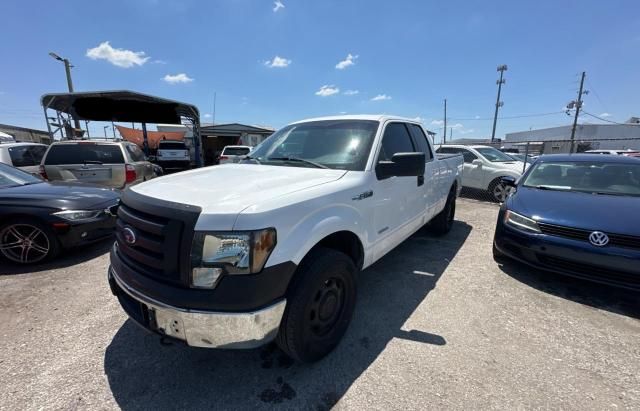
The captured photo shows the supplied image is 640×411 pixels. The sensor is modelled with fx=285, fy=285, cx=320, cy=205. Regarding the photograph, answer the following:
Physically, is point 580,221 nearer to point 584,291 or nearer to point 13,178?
point 584,291

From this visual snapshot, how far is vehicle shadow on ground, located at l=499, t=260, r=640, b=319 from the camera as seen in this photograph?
2980 mm

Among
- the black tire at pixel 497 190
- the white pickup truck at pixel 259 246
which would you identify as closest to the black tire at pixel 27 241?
the white pickup truck at pixel 259 246

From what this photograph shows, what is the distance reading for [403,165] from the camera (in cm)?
242

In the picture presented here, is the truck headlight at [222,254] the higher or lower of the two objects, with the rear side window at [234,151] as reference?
lower

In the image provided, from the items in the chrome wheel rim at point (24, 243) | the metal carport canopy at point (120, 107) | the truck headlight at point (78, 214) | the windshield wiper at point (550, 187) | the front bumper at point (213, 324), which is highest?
the metal carport canopy at point (120, 107)

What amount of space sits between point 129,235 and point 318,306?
4.50 feet

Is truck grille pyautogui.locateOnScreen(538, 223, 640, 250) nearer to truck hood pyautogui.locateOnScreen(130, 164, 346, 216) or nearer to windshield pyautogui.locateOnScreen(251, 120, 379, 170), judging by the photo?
windshield pyautogui.locateOnScreen(251, 120, 379, 170)

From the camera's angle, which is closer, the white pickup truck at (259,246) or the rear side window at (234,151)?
the white pickup truck at (259,246)

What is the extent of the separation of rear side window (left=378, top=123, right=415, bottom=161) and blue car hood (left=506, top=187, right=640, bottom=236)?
1.62 m

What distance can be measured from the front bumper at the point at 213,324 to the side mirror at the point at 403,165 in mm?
1436

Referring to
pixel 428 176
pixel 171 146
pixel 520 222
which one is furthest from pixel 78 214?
pixel 171 146

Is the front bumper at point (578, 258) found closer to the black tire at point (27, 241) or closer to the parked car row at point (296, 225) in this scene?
the parked car row at point (296, 225)

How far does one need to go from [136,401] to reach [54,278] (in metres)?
2.65

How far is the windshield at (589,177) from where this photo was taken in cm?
371
